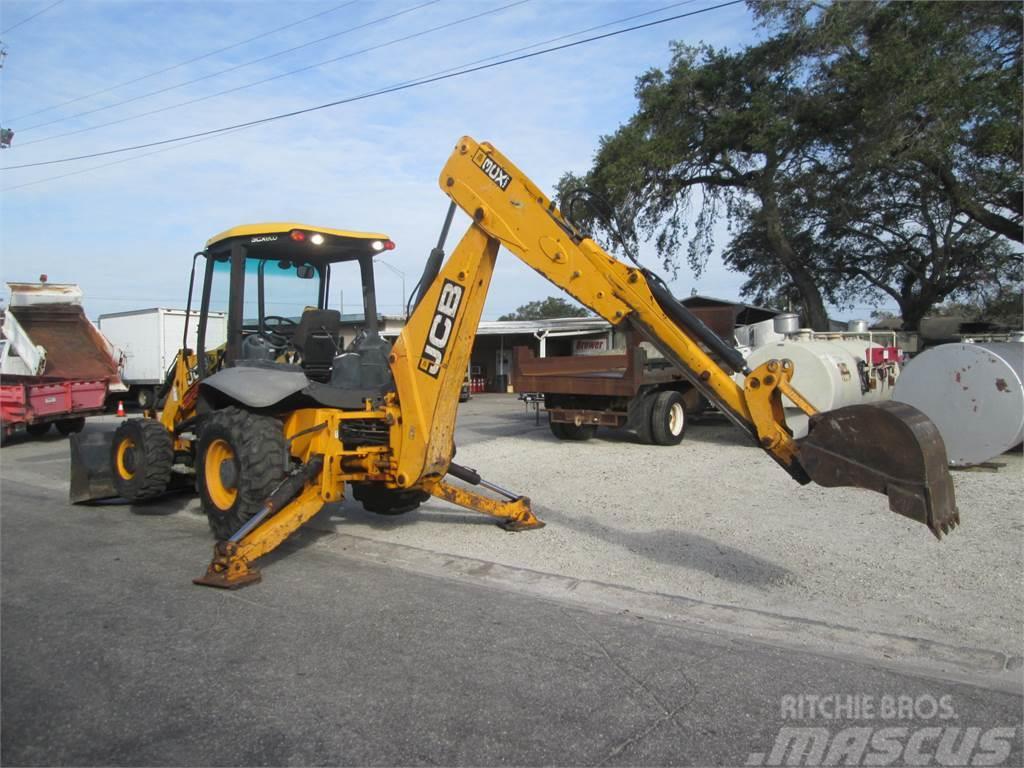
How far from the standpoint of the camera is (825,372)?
11.4m

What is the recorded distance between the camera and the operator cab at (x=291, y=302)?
256 inches

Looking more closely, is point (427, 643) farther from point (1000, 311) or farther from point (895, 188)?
point (1000, 311)

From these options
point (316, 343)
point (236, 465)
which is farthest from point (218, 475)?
point (316, 343)

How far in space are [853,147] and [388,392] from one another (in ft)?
55.1

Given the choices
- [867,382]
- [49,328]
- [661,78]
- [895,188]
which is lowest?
[867,382]

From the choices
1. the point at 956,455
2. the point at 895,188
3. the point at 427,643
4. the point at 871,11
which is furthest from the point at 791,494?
the point at 895,188

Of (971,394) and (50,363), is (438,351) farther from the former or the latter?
(50,363)

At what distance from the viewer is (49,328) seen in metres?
16.9

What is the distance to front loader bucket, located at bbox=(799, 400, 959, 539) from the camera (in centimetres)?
388

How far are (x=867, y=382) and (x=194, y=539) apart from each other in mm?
10656

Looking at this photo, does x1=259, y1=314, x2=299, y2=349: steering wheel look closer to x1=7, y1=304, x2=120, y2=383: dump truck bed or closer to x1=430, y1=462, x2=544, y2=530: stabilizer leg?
x1=430, y1=462, x2=544, y2=530: stabilizer leg

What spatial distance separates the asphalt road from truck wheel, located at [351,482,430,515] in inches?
50.0

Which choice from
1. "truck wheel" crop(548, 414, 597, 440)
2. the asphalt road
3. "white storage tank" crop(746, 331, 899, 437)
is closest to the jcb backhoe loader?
the asphalt road

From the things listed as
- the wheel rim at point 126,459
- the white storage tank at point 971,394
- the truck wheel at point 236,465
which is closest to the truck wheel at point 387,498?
the truck wheel at point 236,465
